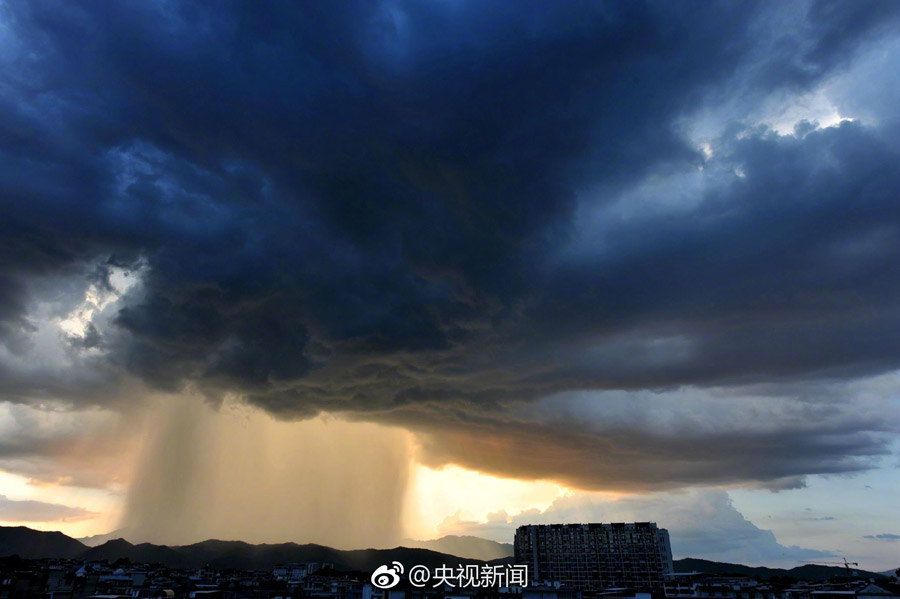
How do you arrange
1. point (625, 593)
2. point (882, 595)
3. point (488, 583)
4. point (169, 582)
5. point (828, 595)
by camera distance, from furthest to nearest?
1. point (169, 582)
2. point (488, 583)
3. point (625, 593)
4. point (828, 595)
5. point (882, 595)

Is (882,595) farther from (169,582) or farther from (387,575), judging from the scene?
(169,582)

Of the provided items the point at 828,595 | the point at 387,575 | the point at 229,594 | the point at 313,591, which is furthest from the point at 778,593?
the point at 229,594

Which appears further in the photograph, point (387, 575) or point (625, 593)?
point (625, 593)

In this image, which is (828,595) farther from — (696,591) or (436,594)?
(436,594)

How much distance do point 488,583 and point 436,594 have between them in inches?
629

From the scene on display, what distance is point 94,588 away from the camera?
119688mm

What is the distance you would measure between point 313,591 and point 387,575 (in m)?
38.0

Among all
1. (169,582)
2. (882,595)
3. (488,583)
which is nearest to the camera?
(882,595)

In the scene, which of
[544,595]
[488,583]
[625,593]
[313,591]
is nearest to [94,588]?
[313,591]

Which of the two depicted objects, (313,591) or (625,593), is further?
(313,591)

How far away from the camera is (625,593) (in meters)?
122

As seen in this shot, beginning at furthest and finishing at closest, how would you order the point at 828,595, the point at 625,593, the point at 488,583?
the point at 488,583 < the point at 625,593 < the point at 828,595

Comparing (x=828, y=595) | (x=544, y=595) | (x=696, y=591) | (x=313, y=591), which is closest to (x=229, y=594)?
(x=313, y=591)

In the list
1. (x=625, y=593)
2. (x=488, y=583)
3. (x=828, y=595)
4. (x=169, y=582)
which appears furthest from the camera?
(x=169, y=582)
